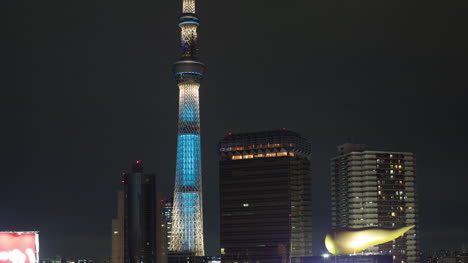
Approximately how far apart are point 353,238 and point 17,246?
361 feet

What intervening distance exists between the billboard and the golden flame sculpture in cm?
10751

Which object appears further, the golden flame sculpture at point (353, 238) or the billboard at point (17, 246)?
the golden flame sculpture at point (353, 238)

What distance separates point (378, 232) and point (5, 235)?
375 feet

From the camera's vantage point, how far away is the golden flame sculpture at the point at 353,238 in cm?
16800

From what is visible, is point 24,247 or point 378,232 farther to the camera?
point 378,232

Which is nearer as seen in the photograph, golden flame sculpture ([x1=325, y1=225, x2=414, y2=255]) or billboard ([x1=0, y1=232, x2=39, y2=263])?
billboard ([x1=0, y1=232, x2=39, y2=263])

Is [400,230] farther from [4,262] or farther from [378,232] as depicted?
[4,262]

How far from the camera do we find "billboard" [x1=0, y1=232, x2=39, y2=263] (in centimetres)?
6566

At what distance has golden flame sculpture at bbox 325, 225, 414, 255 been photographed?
168000 millimetres

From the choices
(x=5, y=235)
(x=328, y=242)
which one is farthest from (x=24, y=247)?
(x=328, y=242)

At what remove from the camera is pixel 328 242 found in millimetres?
169250

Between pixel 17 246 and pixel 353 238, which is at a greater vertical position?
pixel 353 238

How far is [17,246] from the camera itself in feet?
217

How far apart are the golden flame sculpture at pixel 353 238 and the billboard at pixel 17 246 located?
107512 mm
